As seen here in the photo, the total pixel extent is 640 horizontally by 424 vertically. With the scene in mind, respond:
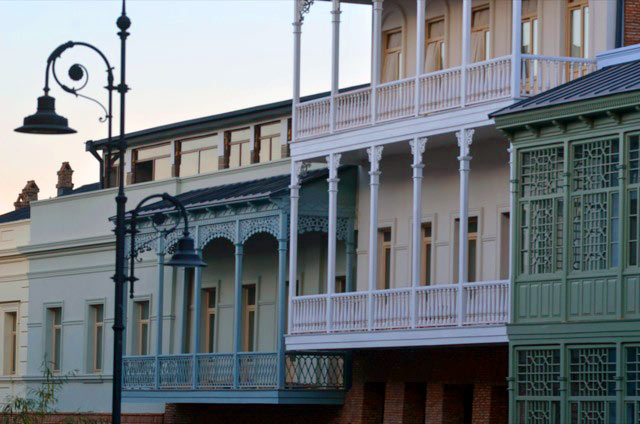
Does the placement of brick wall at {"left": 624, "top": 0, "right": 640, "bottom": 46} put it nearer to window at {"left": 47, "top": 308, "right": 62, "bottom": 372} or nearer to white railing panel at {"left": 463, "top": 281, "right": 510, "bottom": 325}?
white railing panel at {"left": 463, "top": 281, "right": 510, "bottom": 325}

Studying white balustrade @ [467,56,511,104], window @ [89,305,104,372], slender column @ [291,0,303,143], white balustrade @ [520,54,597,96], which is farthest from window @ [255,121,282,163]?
white balustrade @ [520,54,597,96]

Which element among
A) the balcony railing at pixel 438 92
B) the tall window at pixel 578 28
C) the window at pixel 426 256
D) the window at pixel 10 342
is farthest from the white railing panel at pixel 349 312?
the window at pixel 10 342

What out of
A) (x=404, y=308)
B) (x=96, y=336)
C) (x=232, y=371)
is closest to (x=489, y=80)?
(x=404, y=308)

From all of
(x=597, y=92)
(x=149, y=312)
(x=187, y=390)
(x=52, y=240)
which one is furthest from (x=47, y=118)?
(x=52, y=240)

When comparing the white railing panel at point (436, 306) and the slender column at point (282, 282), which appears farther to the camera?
the slender column at point (282, 282)

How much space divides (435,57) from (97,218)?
13.2m

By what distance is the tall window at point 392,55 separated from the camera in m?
37.6

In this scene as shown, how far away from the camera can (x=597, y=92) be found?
90.7 feet

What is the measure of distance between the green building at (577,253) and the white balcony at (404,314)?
76.2 inches

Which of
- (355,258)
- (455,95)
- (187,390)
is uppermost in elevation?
(455,95)

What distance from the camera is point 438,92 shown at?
109 feet

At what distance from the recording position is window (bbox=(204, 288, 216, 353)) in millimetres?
42750

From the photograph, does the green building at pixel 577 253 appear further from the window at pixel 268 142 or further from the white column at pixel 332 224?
the window at pixel 268 142

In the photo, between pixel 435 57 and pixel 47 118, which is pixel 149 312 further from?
pixel 47 118
